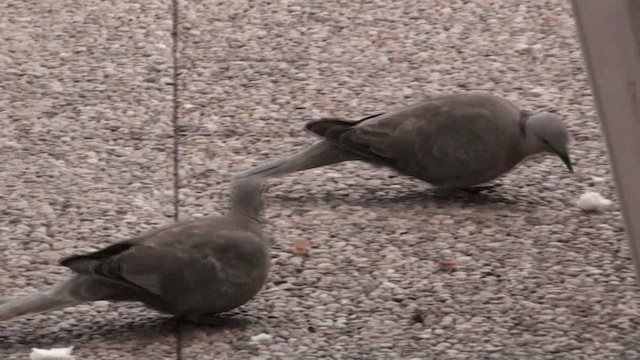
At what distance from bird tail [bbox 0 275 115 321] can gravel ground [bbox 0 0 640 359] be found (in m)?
0.12

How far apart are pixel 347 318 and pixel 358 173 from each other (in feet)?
3.70

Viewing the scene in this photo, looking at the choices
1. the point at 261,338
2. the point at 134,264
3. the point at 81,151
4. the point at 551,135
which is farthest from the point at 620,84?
the point at 81,151

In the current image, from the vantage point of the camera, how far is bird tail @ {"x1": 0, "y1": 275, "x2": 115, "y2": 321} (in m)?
4.13

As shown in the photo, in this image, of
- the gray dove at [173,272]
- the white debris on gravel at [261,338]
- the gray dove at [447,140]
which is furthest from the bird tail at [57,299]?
the gray dove at [447,140]

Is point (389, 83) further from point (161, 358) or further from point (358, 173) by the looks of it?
point (161, 358)

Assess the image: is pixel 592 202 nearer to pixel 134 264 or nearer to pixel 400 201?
pixel 400 201

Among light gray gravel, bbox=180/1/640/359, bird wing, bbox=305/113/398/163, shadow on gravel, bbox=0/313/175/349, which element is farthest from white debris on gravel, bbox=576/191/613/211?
shadow on gravel, bbox=0/313/175/349

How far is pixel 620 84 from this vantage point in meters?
3.98

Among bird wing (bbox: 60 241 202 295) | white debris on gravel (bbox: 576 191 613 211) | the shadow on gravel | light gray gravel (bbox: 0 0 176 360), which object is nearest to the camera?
bird wing (bbox: 60 241 202 295)

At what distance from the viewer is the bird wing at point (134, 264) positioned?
4082 millimetres

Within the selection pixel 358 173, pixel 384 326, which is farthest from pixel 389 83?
pixel 384 326

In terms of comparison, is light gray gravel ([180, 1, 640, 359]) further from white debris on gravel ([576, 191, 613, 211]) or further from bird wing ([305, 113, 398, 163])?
bird wing ([305, 113, 398, 163])

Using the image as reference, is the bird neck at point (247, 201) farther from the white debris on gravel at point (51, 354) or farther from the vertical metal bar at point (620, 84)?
the vertical metal bar at point (620, 84)

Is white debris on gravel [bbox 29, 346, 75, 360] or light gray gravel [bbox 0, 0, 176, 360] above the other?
light gray gravel [bbox 0, 0, 176, 360]
